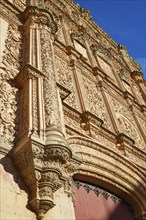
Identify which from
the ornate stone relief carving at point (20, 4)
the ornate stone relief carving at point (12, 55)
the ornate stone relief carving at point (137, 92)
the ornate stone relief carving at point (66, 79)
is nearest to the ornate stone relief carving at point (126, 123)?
the ornate stone relief carving at point (66, 79)

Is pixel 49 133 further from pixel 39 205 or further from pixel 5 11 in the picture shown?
pixel 5 11

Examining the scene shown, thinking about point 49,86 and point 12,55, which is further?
point 12,55

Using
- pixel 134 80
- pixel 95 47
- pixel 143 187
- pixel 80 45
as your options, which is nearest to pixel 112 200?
pixel 143 187

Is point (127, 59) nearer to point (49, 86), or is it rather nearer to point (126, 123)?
point (126, 123)

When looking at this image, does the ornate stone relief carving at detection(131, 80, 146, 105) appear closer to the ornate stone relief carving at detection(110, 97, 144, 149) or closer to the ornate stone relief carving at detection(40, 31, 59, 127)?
the ornate stone relief carving at detection(110, 97, 144, 149)

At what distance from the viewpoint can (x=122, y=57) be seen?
1263 centimetres

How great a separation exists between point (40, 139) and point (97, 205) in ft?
7.21

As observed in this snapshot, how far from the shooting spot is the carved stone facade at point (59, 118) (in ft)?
11.8

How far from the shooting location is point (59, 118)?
4.52 m

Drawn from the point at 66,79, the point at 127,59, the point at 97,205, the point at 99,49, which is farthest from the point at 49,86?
the point at 127,59

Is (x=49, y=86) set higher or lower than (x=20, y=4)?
lower

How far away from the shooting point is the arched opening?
4.84m

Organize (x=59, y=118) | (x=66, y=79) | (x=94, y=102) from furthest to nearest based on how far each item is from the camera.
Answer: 1. (x=94, y=102)
2. (x=66, y=79)
3. (x=59, y=118)

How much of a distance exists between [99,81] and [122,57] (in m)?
4.77
